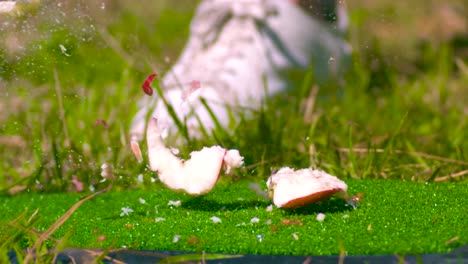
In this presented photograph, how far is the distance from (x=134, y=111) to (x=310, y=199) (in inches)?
28.8

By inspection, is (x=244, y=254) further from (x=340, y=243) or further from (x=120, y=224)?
(x=120, y=224)

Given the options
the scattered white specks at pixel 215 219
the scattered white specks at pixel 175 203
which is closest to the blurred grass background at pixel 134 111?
the scattered white specks at pixel 175 203

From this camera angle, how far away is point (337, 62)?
1.85 m

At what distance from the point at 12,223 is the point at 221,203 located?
0.30 meters

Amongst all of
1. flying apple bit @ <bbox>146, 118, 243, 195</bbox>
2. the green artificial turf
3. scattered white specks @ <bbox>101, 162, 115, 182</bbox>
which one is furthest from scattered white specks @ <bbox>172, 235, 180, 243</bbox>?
scattered white specks @ <bbox>101, 162, 115, 182</bbox>

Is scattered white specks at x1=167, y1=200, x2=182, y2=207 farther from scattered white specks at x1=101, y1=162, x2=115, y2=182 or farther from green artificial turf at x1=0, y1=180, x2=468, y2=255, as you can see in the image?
scattered white specks at x1=101, y1=162, x2=115, y2=182

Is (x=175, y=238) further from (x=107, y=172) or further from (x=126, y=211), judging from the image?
(x=107, y=172)

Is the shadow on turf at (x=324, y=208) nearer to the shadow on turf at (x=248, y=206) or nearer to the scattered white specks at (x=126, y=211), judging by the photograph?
the shadow on turf at (x=248, y=206)

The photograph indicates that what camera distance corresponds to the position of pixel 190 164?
1.05 meters

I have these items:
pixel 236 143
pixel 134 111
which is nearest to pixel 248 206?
pixel 236 143

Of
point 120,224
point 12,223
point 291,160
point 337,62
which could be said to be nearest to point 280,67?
point 337,62

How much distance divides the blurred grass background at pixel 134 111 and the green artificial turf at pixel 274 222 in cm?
18

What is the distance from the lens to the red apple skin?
98 cm

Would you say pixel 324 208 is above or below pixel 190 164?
below
